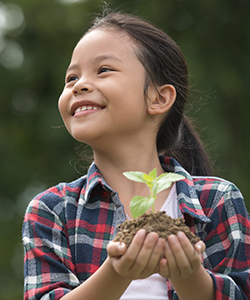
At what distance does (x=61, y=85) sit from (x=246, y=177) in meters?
3.70

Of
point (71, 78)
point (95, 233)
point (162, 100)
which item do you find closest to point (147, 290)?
point (95, 233)

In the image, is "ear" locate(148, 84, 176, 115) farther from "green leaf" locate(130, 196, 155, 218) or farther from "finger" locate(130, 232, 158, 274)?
"finger" locate(130, 232, 158, 274)

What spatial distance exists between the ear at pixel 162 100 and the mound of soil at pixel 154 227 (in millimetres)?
1012

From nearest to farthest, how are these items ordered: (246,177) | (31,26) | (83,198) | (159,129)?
1. (83,198)
2. (159,129)
3. (246,177)
4. (31,26)

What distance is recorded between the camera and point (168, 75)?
2781mm

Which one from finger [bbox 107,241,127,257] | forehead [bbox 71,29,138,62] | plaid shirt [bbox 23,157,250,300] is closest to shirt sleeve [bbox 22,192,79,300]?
plaid shirt [bbox 23,157,250,300]

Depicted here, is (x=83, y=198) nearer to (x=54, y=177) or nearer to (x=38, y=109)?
(x=54, y=177)

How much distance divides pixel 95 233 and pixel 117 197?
0.76 ft

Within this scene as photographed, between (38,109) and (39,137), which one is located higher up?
(38,109)

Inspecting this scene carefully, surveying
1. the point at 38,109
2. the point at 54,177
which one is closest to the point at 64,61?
the point at 38,109

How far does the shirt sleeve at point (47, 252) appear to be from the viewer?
219 cm

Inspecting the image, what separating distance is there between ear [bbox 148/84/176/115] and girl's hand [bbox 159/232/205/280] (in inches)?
43.9

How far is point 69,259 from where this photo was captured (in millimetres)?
2277

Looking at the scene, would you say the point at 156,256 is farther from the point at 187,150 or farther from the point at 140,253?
the point at 187,150
